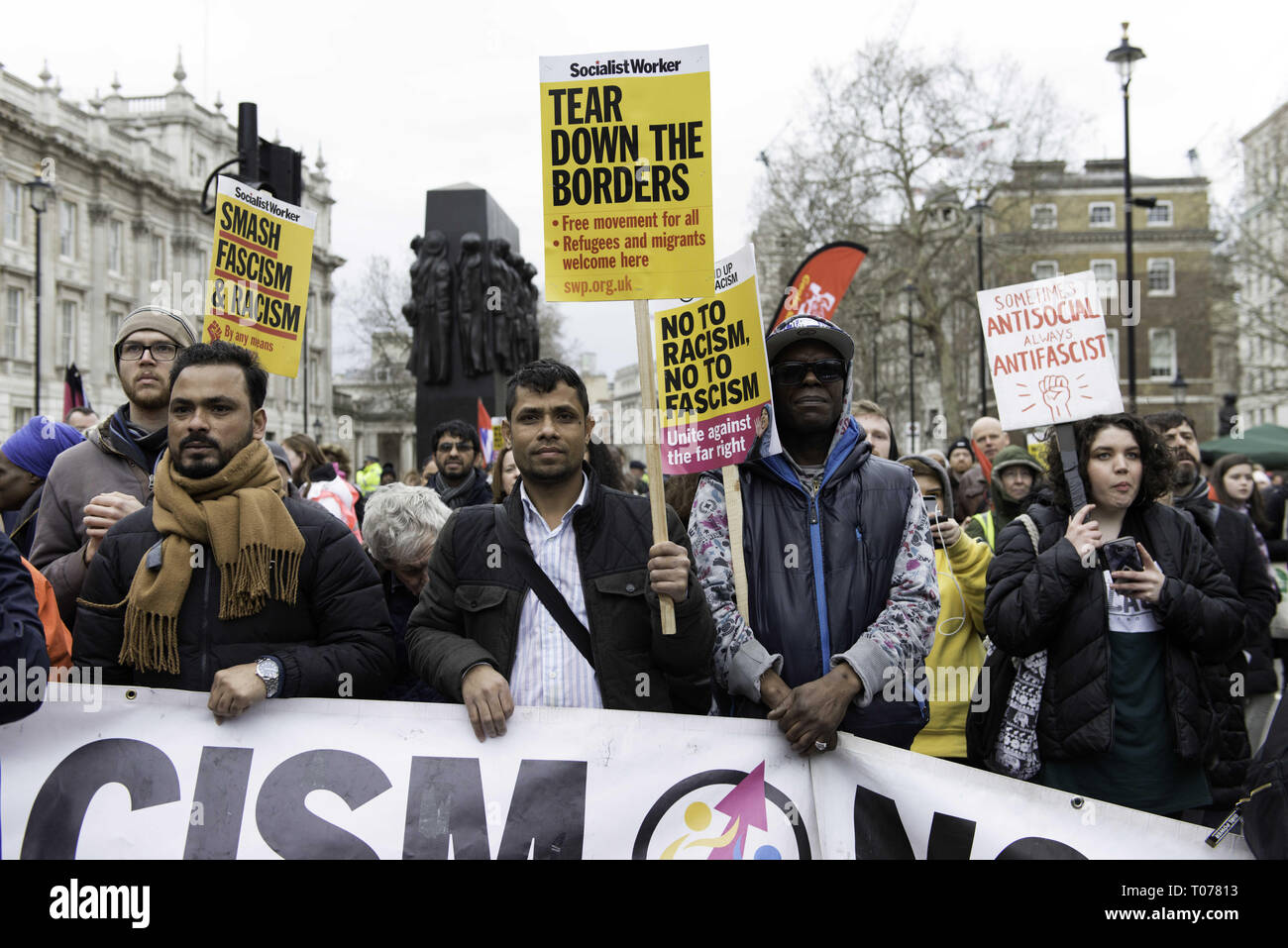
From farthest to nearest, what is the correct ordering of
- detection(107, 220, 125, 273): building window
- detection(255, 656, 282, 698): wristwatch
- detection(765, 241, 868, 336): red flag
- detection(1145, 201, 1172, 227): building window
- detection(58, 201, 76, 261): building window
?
detection(1145, 201, 1172, 227): building window < detection(107, 220, 125, 273): building window < detection(58, 201, 76, 261): building window < detection(765, 241, 868, 336): red flag < detection(255, 656, 282, 698): wristwatch

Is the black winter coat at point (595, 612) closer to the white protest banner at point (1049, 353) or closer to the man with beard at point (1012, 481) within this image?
the white protest banner at point (1049, 353)

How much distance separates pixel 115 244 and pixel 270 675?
5671cm

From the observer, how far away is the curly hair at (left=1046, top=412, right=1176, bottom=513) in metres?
3.86

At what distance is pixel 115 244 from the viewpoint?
173 ft

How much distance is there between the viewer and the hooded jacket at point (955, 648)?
4.43 m

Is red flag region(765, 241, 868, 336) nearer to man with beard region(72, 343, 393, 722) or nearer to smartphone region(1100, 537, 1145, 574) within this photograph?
smartphone region(1100, 537, 1145, 574)

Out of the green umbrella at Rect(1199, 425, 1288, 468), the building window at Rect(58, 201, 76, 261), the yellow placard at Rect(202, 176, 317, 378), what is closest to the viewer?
the yellow placard at Rect(202, 176, 317, 378)

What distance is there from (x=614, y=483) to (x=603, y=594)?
5.93 feet

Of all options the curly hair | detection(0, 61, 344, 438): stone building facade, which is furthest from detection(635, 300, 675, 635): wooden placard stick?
detection(0, 61, 344, 438): stone building facade

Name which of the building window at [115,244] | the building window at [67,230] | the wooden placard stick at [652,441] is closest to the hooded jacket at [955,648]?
the wooden placard stick at [652,441]

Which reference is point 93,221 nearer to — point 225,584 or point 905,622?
point 225,584

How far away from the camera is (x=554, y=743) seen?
308 cm
